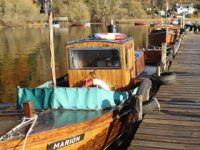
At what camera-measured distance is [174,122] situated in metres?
10.6

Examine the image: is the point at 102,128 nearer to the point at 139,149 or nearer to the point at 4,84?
the point at 139,149

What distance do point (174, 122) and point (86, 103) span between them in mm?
2785

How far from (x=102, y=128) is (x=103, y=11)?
114563 millimetres

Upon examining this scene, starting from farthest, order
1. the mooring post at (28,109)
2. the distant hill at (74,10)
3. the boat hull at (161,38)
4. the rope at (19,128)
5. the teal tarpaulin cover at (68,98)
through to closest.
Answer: the distant hill at (74,10) → the boat hull at (161,38) → the teal tarpaulin cover at (68,98) → the mooring post at (28,109) → the rope at (19,128)

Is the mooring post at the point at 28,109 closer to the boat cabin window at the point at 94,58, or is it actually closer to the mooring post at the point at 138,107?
the mooring post at the point at 138,107

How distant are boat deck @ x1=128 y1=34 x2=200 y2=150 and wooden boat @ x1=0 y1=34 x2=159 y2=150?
766 millimetres

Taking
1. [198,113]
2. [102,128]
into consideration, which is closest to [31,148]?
[102,128]

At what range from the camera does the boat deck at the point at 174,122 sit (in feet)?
29.9

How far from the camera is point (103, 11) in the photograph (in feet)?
403

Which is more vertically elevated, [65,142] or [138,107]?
[138,107]

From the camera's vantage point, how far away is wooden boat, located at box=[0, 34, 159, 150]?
926 cm

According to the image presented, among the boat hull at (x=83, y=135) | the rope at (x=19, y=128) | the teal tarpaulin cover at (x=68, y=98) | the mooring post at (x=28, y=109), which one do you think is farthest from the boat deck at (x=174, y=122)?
the mooring post at (x=28, y=109)

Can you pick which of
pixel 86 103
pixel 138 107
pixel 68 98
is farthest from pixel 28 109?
pixel 138 107

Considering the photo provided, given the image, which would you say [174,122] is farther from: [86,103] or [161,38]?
[161,38]
